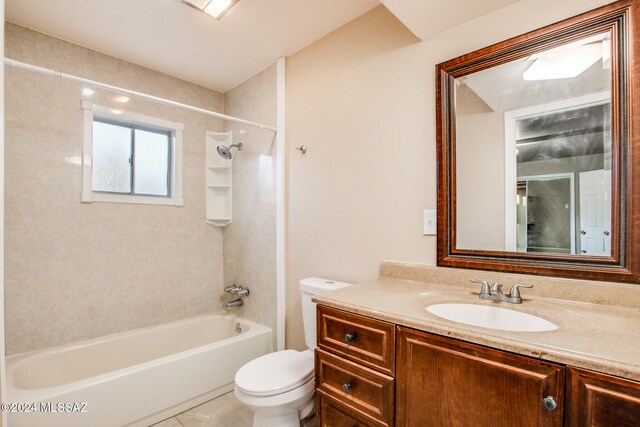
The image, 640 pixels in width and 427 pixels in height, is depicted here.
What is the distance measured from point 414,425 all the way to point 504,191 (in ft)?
3.25

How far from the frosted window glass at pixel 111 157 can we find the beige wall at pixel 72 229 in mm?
161

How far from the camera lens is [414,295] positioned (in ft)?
4.10

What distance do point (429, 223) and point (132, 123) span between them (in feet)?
7.94

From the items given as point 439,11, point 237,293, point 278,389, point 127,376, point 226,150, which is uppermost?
point 439,11

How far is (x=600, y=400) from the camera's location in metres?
0.65

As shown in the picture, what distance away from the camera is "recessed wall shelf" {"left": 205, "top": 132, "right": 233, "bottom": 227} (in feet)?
9.12

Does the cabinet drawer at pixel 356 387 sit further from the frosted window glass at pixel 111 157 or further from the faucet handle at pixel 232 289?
the frosted window glass at pixel 111 157

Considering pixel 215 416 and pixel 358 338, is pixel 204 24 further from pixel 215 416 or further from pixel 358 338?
pixel 215 416

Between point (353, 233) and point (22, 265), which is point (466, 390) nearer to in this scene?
point (353, 233)

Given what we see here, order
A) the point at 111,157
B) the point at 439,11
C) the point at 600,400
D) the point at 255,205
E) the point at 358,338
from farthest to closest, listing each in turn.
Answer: the point at 255,205 → the point at 111,157 → the point at 439,11 → the point at 358,338 → the point at 600,400

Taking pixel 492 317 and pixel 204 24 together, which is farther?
pixel 204 24

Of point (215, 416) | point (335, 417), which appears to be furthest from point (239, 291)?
point (335, 417)

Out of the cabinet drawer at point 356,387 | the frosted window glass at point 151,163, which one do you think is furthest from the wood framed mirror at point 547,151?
the frosted window glass at point 151,163

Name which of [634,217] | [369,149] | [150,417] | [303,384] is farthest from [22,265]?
[634,217]
